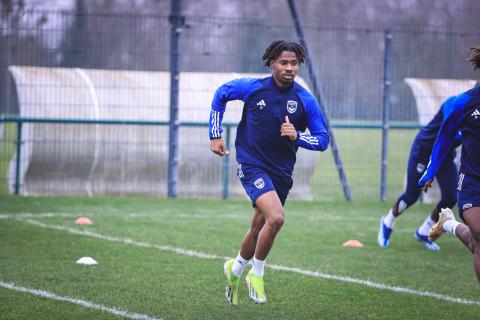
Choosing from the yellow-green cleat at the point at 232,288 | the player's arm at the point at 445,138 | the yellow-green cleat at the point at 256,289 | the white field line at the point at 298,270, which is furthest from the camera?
the white field line at the point at 298,270

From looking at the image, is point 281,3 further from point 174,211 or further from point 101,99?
point 174,211

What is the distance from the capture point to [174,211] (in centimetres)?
1402

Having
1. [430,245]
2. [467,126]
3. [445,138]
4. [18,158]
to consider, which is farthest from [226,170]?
[467,126]

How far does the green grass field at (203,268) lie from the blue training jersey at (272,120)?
1240mm

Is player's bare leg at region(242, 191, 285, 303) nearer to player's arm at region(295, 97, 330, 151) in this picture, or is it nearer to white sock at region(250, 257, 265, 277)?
white sock at region(250, 257, 265, 277)

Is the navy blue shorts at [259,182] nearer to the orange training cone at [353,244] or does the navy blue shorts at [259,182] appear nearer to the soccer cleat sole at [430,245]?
the orange training cone at [353,244]

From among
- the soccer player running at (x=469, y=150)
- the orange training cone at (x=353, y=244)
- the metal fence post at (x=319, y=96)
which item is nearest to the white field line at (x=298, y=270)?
the soccer player running at (x=469, y=150)

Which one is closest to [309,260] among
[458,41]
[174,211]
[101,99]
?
[174,211]

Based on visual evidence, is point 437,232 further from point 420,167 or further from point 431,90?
point 431,90

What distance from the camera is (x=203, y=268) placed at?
8.96 metres

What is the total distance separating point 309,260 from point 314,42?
24.9ft

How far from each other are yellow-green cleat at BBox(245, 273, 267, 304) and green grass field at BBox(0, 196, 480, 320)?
12cm

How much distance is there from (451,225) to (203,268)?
277cm

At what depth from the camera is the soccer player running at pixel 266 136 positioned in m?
7.20
